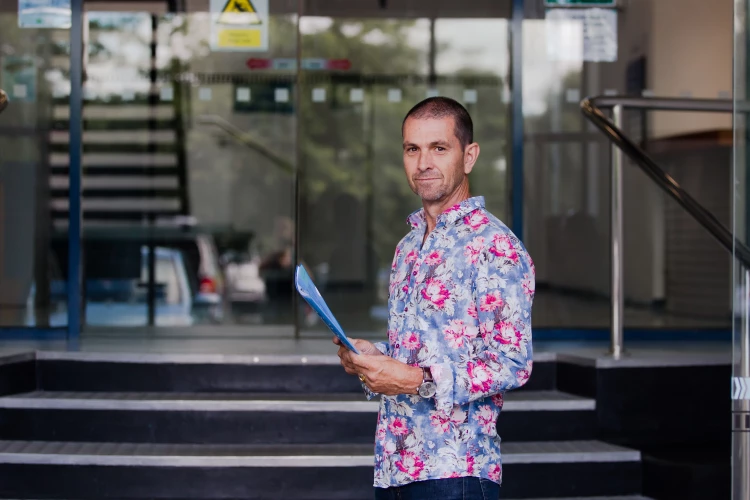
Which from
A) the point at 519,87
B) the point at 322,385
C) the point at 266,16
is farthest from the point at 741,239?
the point at 266,16

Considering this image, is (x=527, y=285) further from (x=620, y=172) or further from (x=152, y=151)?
(x=152, y=151)

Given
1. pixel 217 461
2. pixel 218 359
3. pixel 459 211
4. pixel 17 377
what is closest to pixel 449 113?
pixel 459 211

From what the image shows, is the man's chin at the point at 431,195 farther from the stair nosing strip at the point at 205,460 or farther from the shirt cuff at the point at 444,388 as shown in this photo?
the stair nosing strip at the point at 205,460

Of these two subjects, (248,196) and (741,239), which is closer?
(741,239)

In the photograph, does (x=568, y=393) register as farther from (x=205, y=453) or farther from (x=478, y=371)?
(x=478, y=371)

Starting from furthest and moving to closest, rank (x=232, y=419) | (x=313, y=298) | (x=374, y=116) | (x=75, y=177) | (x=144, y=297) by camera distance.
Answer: (x=374, y=116) < (x=144, y=297) < (x=75, y=177) < (x=232, y=419) < (x=313, y=298)

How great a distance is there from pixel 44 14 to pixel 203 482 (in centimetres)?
377

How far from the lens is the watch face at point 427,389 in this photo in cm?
197

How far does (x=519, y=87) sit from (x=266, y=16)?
1905mm

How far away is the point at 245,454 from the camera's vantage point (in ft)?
13.7

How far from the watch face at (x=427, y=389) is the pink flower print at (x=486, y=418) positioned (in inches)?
6.9

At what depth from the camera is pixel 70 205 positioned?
6000mm

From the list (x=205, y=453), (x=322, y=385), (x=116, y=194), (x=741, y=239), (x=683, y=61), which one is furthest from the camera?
(x=116, y=194)

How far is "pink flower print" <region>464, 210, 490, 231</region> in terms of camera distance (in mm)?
2117
